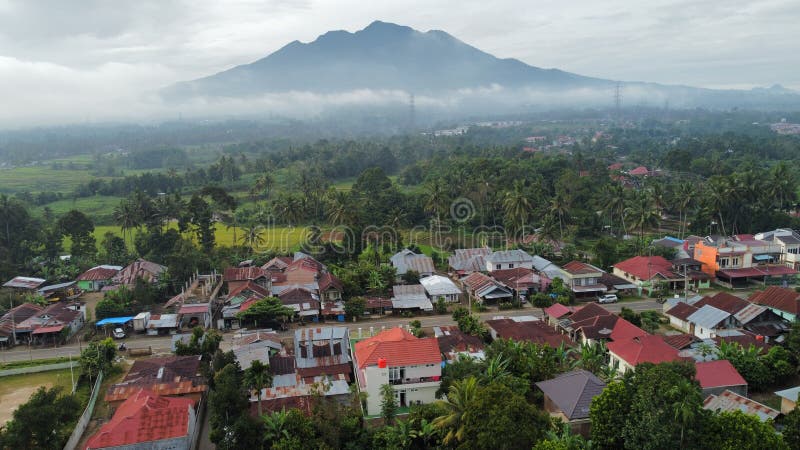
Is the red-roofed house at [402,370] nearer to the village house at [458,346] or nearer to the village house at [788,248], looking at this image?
the village house at [458,346]

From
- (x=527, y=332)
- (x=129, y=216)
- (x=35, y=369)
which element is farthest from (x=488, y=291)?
(x=129, y=216)

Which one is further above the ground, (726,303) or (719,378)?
(719,378)

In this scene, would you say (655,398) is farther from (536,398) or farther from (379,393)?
(379,393)

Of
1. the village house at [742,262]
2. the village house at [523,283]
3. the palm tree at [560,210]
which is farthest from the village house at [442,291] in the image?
the village house at [742,262]

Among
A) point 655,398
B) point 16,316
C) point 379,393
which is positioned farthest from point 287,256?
point 655,398

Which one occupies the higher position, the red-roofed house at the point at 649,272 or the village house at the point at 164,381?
the village house at the point at 164,381

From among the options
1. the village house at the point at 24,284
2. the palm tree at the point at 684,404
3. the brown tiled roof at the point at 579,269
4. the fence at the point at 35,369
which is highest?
the palm tree at the point at 684,404

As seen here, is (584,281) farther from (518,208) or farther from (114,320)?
(114,320)
